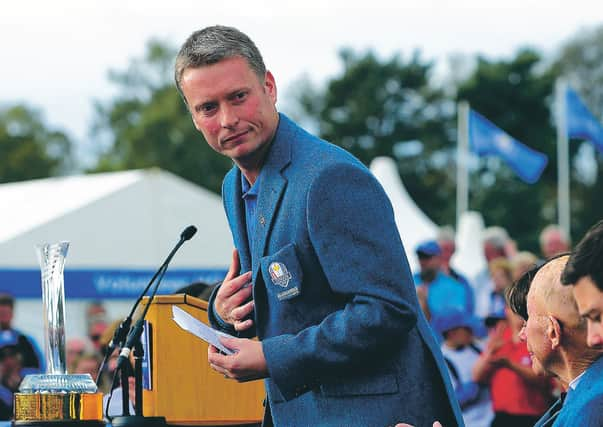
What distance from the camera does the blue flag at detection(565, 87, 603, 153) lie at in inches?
823

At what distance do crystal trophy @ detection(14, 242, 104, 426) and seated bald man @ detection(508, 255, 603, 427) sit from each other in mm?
1142

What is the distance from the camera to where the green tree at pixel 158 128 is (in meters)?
59.8

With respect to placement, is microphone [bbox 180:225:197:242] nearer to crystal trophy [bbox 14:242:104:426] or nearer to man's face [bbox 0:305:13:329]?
crystal trophy [bbox 14:242:104:426]

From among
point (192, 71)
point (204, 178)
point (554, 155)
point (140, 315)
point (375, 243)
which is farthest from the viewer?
point (204, 178)

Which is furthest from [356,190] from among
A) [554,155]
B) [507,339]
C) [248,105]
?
[554,155]

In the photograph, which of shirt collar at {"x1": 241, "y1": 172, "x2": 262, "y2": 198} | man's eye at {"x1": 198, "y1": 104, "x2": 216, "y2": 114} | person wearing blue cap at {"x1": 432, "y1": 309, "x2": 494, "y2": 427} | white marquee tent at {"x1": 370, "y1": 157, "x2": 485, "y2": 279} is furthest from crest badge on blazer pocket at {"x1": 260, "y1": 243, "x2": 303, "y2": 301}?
white marquee tent at {"x1": 370, "y1": 157, "x2": 485, "y2": 279}

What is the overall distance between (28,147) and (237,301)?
200 feet

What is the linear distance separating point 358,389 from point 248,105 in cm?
70

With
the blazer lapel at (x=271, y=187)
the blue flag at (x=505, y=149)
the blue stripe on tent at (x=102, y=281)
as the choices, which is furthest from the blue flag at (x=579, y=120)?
the blazer lapel at (x=271, y=187)

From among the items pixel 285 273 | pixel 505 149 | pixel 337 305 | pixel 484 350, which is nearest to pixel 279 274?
pixel 285 273

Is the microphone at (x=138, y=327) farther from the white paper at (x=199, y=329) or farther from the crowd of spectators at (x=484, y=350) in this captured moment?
the crowd of spectators at (x=484, y=350)

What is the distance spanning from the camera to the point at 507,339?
7520mm

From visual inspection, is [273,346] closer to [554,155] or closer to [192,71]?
[192,71]

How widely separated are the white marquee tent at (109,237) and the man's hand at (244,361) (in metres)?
10.1
